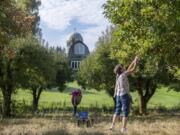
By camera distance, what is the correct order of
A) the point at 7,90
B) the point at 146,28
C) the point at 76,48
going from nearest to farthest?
the point at 146,28 → the point at 7,90 → the point at 76,48

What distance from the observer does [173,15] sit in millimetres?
20141

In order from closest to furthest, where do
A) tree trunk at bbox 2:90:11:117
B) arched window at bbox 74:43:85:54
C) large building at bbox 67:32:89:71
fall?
tree trunk at bbox 2:90:11:117 → large building at bbox 67:32:89:71 → arched window at bbox 74:43:85:54

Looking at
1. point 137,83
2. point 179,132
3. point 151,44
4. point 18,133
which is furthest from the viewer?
point 137,83

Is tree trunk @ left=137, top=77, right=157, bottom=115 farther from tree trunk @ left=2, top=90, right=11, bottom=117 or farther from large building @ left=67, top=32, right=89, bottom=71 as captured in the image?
large building @ left=67, top=32, right=89, bottom=71

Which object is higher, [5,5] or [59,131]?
[5,5]

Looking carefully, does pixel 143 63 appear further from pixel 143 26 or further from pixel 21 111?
pixel 143 26

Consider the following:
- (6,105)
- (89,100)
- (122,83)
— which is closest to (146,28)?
(122,83)

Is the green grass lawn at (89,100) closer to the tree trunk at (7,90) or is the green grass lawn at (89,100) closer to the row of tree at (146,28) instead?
the tree trunk at (7,90)

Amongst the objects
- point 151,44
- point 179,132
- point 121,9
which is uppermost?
point 121,9

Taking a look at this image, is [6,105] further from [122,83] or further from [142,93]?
[122,83]

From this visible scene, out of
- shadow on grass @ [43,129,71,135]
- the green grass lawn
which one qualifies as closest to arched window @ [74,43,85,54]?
the green grass lawn

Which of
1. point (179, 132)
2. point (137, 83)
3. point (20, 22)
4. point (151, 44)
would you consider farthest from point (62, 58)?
point (179, 132)

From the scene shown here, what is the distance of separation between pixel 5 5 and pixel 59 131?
30.2ft

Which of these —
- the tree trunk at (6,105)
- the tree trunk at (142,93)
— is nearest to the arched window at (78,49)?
the tree trunk at (142,93)
